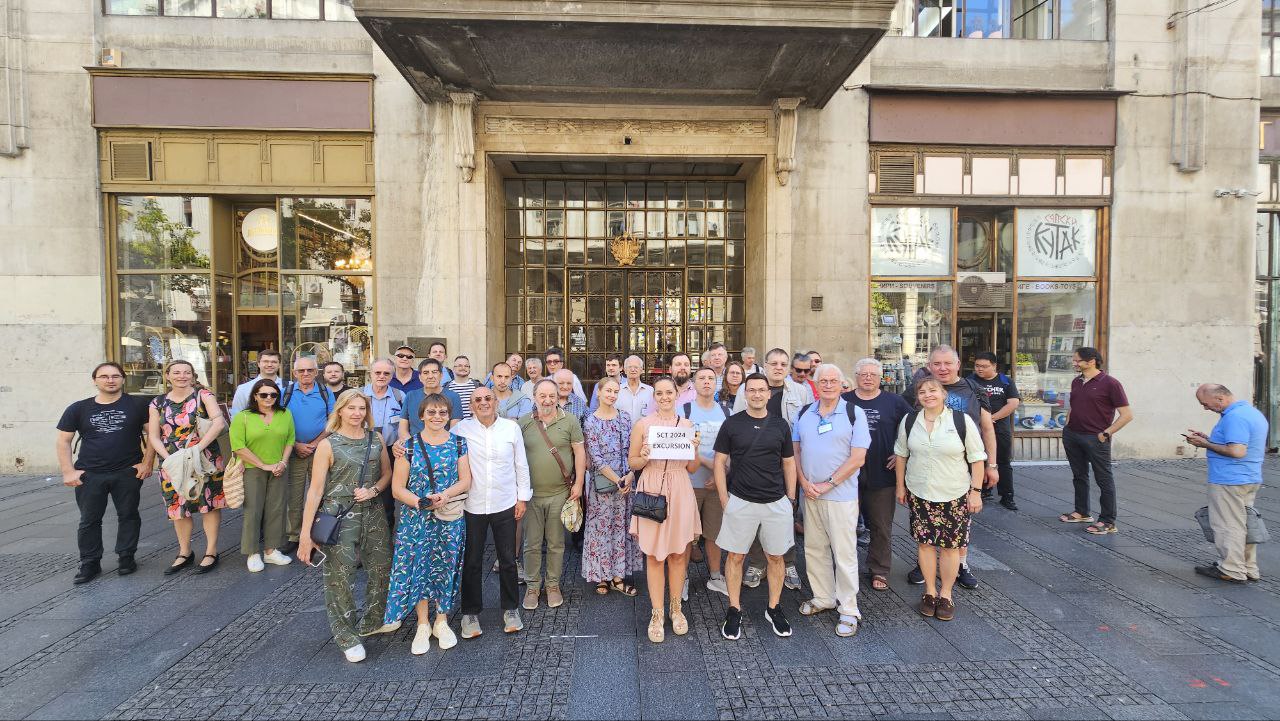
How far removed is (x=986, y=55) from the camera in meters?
9.62

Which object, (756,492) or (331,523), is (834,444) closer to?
(756,492)

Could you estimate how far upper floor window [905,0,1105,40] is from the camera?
974cm

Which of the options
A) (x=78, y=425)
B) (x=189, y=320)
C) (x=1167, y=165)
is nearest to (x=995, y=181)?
(x=1167, y=165)

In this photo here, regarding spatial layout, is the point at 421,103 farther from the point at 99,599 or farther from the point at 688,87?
the point at 99,599

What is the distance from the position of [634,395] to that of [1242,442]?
5.48m

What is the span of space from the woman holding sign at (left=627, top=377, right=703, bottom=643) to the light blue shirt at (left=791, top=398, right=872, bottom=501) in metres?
0.95

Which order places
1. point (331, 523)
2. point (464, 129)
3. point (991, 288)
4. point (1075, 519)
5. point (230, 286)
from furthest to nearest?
point (991, 288) → point (230, 286) → point (464, 129) → point (1075, 519) → point (331, 523)

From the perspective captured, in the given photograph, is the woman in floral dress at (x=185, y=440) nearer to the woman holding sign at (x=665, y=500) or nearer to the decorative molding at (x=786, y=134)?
the woman holding sign at (x=665, y=500)

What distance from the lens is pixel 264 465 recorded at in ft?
17.5

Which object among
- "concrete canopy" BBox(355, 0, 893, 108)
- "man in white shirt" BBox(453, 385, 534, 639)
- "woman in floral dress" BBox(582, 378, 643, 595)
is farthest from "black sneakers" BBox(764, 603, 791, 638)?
"concrete canopy" BBox(355, 0, 893, 108)

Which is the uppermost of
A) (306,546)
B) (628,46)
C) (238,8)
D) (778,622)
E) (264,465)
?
(238,8)

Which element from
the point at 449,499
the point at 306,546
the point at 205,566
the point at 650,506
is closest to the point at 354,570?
the point at 306,546

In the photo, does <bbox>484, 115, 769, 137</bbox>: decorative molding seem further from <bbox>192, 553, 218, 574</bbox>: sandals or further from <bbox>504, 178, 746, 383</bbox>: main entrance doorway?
<bbox>192, 553, 218, 574</bbox>: sandals

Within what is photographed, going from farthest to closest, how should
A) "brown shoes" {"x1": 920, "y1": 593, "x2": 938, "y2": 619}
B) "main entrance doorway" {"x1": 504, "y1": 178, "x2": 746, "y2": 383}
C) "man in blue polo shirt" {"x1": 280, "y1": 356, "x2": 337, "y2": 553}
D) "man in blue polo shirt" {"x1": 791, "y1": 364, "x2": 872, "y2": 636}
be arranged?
"main entrance doorway" {"x1": 504, "y1": 178, "x2": 746, "y2": 383}
"man in blue polo shirt" {"x1": 280, "y1": 356, "x2": 337, "y2": 553}
"brown shoes" {"x1": 920, "y1": 593, "x2": 938, "y2": 619}
"man in blue polo shirt" {"x1": 791, "y1": 364, "x2": 872, "y2": 636}
